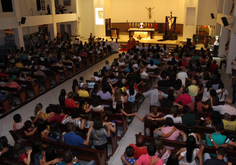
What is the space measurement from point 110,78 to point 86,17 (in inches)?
686

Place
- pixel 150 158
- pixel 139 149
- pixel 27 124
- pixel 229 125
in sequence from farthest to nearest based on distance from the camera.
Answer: pixel 27 124 < pixel 229 125 < pixel 139 149 < pixel 150 158

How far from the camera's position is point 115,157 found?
5637 mm

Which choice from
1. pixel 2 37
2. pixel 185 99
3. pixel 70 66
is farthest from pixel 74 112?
pixel 2 37

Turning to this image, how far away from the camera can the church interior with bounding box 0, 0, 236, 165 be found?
4910 mm

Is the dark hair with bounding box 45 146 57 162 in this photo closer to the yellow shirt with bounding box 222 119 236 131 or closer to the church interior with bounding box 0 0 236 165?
the church interior with bounding box 0 0 236 165

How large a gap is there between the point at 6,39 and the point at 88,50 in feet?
23.7

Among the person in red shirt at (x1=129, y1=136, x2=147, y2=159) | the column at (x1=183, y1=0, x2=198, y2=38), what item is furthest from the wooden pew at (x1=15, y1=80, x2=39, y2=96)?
the column at (x1=183, y1=0, x2=198, y2=38)

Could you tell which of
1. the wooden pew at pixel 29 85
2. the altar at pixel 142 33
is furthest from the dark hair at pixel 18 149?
the altar at pixel 142 33

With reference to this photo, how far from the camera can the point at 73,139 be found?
4.83m

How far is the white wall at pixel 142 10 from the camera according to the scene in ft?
75.0

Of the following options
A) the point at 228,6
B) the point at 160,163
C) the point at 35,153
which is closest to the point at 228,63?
the point at 228,6

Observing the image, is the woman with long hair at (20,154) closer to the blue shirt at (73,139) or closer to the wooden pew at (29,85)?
the blue shirt at (73,139)

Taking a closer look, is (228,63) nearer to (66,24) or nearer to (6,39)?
(6,39)

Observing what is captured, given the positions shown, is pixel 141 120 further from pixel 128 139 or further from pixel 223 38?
pixel 223 38
